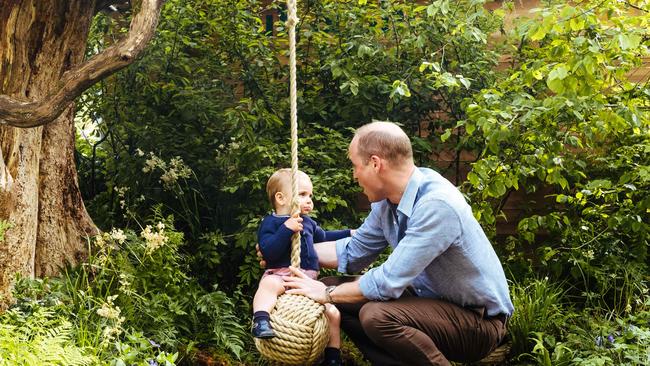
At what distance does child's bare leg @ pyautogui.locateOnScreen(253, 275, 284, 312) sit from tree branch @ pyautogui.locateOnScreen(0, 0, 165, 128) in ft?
4.45

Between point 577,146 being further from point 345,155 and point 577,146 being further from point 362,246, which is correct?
point 362,246

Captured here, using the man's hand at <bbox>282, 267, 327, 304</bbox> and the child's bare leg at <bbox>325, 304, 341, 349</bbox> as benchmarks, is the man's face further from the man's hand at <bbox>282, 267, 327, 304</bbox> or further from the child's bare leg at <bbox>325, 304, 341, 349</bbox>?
the child's bare leg at <bbox>325, 304, 341, 349</bbox>

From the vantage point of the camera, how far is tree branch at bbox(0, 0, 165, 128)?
13.0ft

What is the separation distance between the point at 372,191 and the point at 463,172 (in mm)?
2773

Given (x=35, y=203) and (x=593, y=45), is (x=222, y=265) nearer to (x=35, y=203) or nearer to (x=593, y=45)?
(x=35, y=203)

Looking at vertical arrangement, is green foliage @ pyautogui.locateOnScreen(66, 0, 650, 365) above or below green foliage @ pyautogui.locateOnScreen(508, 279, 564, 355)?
above

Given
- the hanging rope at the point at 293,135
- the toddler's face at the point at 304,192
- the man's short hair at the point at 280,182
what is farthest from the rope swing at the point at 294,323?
the man's short hair at the point at 280,182

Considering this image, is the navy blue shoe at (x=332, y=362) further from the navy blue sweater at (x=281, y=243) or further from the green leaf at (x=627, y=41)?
the green leaf at (x=627, y=41)

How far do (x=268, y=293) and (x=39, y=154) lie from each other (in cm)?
192

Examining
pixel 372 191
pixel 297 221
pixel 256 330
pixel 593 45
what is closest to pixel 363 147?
pixel 372 191

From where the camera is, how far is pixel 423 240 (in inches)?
136

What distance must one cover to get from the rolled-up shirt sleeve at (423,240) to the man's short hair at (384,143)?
25 cm

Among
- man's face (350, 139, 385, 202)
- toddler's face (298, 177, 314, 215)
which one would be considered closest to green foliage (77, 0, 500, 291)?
toddler's face (298, 177, 314, 215)

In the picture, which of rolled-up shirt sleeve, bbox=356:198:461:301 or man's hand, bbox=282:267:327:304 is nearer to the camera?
rolled-up shirt sleeve, bbox=356:198:461:301
